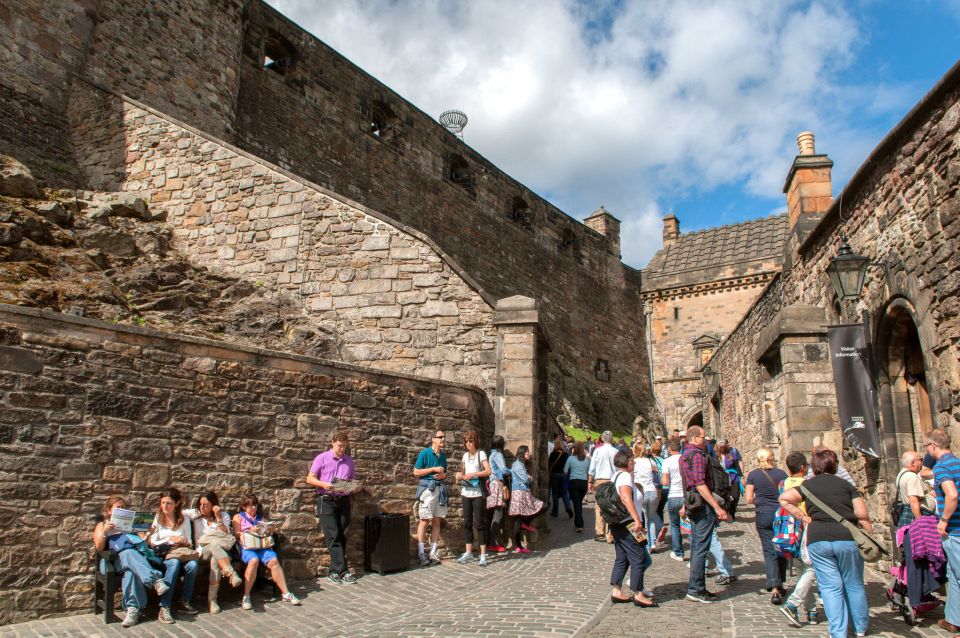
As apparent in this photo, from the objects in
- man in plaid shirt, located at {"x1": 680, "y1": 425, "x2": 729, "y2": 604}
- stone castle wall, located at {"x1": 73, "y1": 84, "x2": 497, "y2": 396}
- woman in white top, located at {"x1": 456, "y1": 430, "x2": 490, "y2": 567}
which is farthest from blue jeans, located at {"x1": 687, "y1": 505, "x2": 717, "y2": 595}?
stone castle wall, located at {"x1": 73, "y1": 84, "x2": 497, "y2": 396}

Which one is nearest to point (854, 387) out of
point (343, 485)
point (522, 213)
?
point (343, 485)

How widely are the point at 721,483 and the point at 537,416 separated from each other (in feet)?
12.0

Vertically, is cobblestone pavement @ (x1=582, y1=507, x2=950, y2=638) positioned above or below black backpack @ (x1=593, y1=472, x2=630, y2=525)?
below

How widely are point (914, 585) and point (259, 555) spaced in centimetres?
508

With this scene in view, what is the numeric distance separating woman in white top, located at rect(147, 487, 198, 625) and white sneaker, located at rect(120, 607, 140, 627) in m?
0.18

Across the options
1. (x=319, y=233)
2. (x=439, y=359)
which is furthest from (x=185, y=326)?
(x=439, y=359)

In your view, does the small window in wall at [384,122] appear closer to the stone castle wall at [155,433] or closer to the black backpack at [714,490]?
the stone castle wall at [155,433]

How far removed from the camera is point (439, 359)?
9.99 meters

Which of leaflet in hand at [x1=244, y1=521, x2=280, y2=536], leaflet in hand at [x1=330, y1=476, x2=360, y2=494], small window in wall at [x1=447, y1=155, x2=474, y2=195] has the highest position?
small window in wall at [x1=447, y1=155, x2=474, y2=195]

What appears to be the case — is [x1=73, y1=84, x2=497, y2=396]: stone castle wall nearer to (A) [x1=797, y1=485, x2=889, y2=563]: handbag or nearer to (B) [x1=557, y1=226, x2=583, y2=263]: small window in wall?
(A) [x1=797, y1=485, x2=889, y2=563]: handbag

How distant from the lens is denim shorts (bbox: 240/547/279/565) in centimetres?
617

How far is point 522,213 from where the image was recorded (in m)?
27.5

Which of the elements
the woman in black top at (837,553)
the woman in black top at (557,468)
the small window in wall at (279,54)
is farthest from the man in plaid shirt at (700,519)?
the small window in wall at (279,54)

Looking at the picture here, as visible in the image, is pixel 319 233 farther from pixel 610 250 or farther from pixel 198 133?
pixel 610 250
